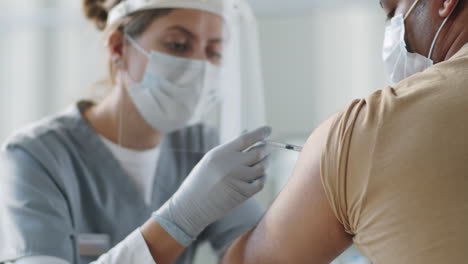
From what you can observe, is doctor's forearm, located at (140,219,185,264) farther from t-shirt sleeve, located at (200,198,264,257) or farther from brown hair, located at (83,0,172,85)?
brown hair, located at (83,0,172,85)

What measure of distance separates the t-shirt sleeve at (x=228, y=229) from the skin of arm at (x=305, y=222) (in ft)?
1.64

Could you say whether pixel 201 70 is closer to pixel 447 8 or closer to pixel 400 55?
pixel 400 55

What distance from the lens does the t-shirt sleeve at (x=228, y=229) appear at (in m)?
1.47

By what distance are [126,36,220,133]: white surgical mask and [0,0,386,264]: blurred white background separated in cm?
25

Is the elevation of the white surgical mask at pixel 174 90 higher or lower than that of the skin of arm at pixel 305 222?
higher

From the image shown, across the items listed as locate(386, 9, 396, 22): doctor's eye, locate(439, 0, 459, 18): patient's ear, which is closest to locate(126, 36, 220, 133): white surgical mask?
locate(386, 9, 396, 22): doctor's eye

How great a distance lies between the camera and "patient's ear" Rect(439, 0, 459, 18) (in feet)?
3.01

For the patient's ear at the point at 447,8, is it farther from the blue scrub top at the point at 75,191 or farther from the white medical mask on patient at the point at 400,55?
the blue scrub top at the point at 75,191

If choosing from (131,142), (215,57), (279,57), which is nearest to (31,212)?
(131,142)

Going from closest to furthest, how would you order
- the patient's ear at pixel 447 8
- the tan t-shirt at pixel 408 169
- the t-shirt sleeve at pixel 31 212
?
the tan t-shirt at pixel 408 169, the patient's ear at pixel 447 8, the t-shirt sleeve at pixel 31 212

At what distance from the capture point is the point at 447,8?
92cm

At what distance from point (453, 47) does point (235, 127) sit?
592 mm

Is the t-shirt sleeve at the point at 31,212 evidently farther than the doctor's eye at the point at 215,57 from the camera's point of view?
No

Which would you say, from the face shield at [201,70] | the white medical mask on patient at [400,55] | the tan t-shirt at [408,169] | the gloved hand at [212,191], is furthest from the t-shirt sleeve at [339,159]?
the face shield at [201,70]
